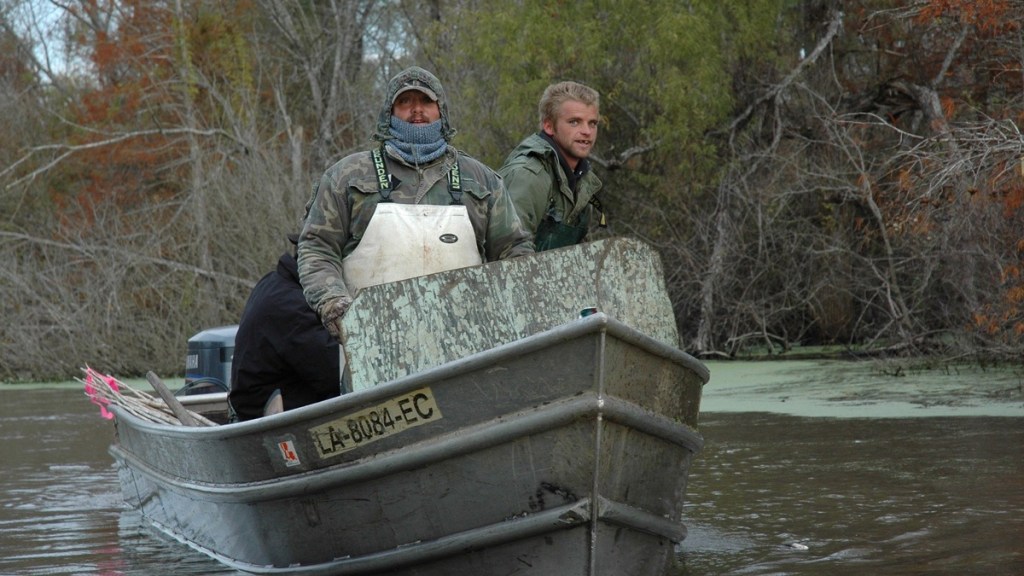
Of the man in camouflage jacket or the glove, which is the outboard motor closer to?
the man in camouflage jacket

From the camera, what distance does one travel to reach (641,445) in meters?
5.06

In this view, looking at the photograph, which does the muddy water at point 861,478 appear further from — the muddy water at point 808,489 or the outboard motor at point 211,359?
the outboard motor at point 211,359

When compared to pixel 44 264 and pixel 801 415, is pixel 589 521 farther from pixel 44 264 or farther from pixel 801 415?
pixel 44 264

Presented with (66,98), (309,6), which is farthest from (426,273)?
(66,98)

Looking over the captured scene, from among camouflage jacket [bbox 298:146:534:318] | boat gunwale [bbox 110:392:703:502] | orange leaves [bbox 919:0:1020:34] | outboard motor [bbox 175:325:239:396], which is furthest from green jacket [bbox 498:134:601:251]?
orange leaves [bbox 919:0:1020:34]

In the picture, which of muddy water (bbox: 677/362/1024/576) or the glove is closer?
the glove

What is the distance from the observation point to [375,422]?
4.97 metres

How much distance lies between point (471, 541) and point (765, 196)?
11.4 m

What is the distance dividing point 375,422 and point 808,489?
342cm

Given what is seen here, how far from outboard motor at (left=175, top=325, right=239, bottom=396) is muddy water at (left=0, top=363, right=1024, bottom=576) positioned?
33.7 inches

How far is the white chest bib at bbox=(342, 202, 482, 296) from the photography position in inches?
221

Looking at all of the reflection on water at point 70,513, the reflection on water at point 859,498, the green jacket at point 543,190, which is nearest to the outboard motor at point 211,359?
the reflection on water at point 70,513

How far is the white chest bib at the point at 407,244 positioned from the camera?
5.62m

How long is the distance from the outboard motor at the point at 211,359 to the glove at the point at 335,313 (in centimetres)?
440
